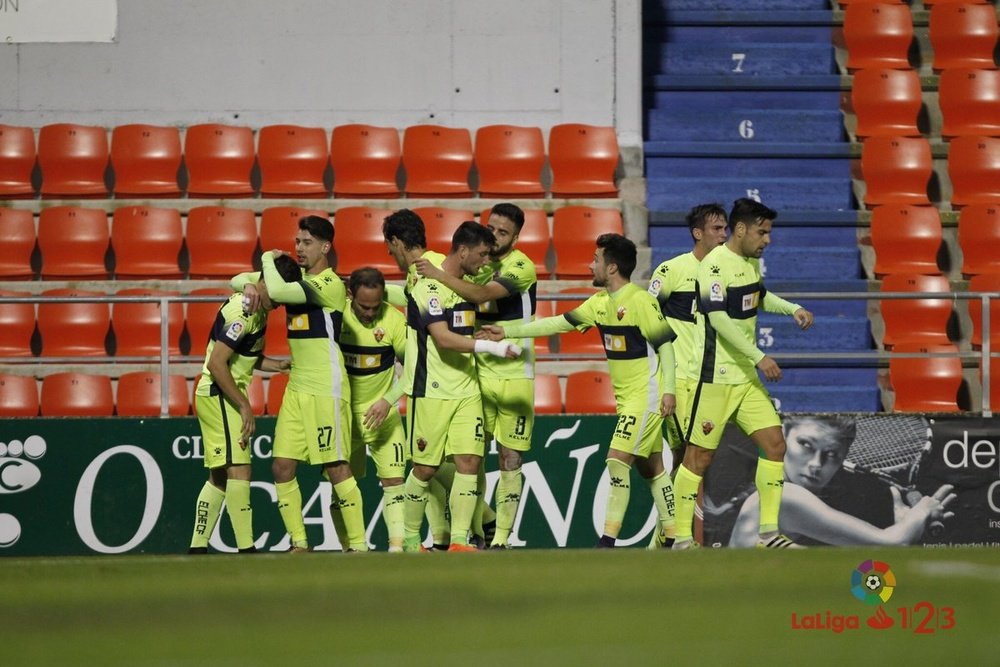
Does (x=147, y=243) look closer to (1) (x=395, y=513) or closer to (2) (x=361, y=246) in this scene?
(2) (x=361, y=246)

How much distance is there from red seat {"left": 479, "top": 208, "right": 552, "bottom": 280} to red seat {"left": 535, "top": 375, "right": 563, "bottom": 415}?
4.14 ft

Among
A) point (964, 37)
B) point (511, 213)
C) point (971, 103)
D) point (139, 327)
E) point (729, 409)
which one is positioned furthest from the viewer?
point (964, 37)

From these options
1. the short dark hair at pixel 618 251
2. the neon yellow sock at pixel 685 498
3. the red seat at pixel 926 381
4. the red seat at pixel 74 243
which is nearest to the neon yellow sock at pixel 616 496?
the neon yellow sock at pixel 685 498

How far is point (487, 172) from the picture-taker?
525 inches

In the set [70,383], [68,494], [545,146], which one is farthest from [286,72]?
[68,494]

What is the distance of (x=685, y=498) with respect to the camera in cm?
879

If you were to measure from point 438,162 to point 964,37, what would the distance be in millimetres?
6272

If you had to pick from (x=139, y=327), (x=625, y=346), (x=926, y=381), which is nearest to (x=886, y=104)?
(x=926, y=381)

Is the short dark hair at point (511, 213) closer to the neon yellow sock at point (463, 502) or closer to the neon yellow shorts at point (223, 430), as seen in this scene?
the neon yellow sock at point (463, 502)

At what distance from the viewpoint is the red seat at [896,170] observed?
45.3 ft

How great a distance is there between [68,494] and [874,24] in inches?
395

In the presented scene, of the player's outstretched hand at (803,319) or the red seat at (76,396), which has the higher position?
the player's outstretched hand at (803,319)

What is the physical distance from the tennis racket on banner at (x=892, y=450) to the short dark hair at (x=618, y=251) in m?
3.11

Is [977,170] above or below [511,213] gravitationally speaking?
above
